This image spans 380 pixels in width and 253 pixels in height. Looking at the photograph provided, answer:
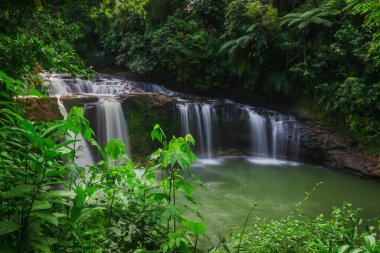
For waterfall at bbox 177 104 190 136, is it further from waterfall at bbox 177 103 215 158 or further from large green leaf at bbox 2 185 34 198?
large green leaf at bbox 2 185 34 198

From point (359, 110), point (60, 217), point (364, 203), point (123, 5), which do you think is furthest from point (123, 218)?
point (359, 110)

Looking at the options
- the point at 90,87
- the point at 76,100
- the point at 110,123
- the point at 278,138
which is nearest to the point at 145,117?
the point at 110,123

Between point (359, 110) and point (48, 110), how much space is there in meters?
8.62

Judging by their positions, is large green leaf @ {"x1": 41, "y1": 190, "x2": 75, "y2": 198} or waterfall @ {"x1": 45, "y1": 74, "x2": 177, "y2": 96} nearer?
large green leaf @ {"x1": 41, "y1": 190, "x2": 75, "y2": 198}

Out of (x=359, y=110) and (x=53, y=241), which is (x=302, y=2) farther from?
(x=53, y=241)

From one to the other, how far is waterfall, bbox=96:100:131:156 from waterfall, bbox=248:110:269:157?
14.8 ft

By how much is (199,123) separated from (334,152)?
4621mm

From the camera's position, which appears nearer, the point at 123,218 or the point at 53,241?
the point at 53,241

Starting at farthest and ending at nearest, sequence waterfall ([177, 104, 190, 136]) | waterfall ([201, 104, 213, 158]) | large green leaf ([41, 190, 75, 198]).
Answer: waterfall ([201, 104, 213, 158]) < waterfall ([177, 104, 190, 136]) < large green leaf ([41, 190, 75, 198])

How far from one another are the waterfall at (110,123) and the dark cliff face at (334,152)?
239 inches

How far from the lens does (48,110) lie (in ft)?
20.7

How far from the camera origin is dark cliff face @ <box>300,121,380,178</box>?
9.10 m

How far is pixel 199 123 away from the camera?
11273mm

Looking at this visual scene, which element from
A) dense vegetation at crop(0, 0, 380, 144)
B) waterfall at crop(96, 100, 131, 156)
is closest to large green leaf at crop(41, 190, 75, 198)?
dense vegetation at crop(0, 0, 380, 144)
